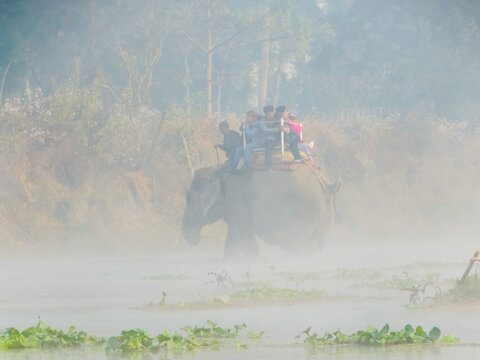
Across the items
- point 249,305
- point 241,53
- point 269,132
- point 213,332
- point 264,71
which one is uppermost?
point 241,53

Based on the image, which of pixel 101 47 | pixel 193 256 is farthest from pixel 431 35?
pixel 193 256

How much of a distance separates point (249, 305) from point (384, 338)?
477 cm

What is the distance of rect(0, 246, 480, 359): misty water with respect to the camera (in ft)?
47.2

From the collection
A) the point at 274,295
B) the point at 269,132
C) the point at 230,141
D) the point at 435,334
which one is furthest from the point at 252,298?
the point at 230,141

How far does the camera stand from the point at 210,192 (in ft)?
94.3

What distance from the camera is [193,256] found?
31359mm

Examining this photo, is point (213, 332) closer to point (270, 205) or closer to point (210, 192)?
point (270, 205)

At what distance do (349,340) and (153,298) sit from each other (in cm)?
651

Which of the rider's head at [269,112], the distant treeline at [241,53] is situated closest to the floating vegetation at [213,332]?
the rider's head at [269,112]

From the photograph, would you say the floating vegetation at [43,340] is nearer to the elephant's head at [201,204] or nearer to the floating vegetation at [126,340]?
the floating vegetation at [126,340]

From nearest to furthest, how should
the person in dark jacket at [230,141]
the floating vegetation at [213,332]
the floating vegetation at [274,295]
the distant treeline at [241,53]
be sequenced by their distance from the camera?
the floating vegetation at [213,332], the floating vegetation at [274,295], the person in dark jacket at [230,141], the distant treeline at [241,53]

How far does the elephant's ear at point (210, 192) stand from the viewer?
28766mm

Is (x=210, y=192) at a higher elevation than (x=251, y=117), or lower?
lower

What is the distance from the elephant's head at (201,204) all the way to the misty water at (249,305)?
2.16 ft
